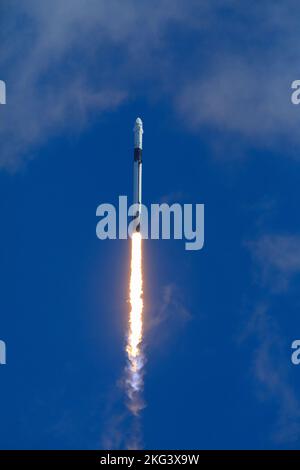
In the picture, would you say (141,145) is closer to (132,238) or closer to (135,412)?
(132,238)

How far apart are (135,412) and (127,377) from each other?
4943 mm

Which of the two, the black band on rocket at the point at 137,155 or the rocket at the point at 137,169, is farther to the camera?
the black band on rocket at the point at 137,155

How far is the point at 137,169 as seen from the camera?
141 m

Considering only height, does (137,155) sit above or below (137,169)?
above

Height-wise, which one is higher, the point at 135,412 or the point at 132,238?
the point at 132,238

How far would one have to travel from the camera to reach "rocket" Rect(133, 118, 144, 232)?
458 ft

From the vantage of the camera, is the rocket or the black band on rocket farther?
the black band on rocket

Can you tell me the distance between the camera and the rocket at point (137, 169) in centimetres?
13950
